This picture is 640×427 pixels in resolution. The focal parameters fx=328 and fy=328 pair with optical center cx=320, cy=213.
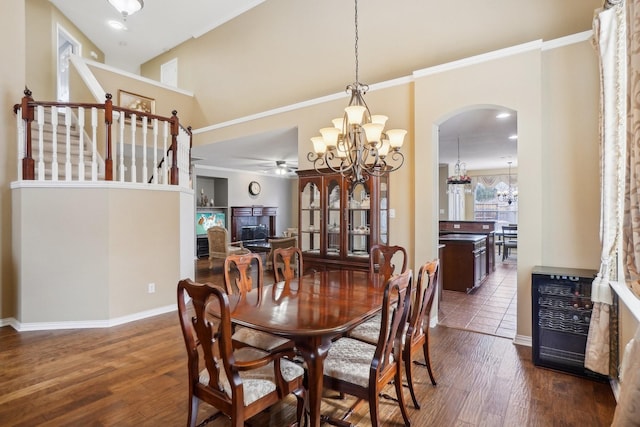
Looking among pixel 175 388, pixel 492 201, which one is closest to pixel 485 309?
pixel 175 388

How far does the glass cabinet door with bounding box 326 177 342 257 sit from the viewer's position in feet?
13.9


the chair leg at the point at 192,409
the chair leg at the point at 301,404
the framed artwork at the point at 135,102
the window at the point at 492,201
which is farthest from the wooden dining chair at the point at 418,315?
the window at the point at 492,201

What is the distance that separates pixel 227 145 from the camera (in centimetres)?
667

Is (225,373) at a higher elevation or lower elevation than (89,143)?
lower

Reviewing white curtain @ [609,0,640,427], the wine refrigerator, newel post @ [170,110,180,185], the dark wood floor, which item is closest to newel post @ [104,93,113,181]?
newel post @ [170,110,180,185]

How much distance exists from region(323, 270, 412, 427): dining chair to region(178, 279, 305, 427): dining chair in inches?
8.3

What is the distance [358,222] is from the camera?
13.6ft

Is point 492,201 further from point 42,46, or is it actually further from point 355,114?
point 42,46

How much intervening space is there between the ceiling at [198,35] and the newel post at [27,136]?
3.02m

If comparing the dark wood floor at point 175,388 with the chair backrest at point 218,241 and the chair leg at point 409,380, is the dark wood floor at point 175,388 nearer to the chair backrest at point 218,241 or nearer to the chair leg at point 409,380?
the chair leg at point 409,380

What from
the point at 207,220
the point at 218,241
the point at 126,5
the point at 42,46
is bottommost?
the point at 218,241

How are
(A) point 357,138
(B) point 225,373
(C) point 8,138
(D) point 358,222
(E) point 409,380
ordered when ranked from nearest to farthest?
(B) point 225,373 → (E) point 409,380 → (A) point 357,138 → (C) point 8,138 → (D) point 358,222

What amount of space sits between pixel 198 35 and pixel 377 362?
7642mm

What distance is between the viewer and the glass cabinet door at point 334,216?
13.9 feet
